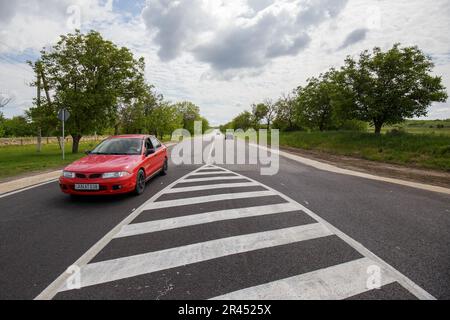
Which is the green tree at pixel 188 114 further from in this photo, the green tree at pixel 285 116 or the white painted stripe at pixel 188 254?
the white painted stripe at pixel 188 254

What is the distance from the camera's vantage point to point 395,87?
1908 centimetres

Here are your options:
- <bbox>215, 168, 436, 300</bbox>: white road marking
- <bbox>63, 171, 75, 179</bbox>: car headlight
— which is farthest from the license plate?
<bbox>215, 168, 436, 300</bbox>: white road marking

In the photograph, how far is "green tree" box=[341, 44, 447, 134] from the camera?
60.2 feet

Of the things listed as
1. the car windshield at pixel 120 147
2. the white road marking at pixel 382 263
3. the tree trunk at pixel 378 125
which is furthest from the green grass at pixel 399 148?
the car windshield at pixel 120 147

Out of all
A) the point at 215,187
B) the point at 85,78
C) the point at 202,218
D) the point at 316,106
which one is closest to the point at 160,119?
the point at 85,78

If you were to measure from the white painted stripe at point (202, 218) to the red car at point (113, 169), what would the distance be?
5.87ft

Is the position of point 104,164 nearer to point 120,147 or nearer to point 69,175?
point 69,175

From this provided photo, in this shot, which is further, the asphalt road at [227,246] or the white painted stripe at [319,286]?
the asphalt road at [227,246]

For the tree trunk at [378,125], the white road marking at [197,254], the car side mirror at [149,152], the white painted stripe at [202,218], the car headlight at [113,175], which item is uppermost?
the tree trunk at [378,125]

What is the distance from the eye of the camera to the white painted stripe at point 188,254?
9.30 ft

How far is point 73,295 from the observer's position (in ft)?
8.03

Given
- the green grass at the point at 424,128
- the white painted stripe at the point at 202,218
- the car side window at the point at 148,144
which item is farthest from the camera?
the green grass at the point at 424,128

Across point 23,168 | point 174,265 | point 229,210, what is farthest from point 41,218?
point 23,168

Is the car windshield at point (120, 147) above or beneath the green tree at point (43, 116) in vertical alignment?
beneath
